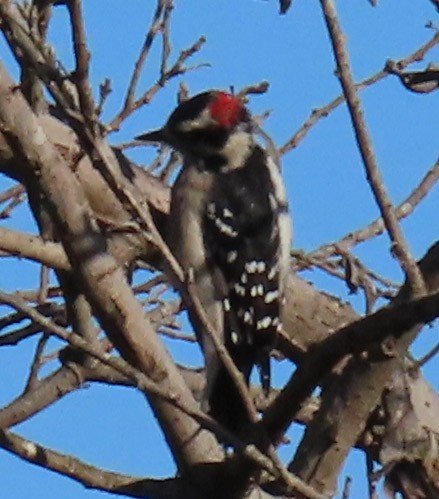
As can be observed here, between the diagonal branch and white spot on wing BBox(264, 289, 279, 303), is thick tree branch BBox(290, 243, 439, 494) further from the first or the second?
white spot on wing BBox(264, 289, 279, 303)

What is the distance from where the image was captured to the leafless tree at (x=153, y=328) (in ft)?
8.49

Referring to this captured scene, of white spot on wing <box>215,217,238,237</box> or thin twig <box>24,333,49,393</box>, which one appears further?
white spot on wing <box>215,217,238,237</box>

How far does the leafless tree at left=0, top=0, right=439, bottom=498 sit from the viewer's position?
2.59 m

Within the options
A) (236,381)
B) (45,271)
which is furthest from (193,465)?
(45,271)

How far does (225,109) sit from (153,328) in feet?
5.43

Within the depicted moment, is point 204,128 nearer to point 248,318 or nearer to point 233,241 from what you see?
point 233,241

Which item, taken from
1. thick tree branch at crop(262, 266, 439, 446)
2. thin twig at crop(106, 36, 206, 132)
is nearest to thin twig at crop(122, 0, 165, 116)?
thin twig at crop(106, 36, 206, 132)

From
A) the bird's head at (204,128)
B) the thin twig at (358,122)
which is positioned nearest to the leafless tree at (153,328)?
the thin twig at (358,122)

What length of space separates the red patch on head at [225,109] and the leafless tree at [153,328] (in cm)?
46

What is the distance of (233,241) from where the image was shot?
14.6 feet

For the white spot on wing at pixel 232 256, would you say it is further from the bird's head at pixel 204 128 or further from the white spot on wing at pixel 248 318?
the bird's head at pixel 204 128

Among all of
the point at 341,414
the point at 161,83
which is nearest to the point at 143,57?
the point at 161,83

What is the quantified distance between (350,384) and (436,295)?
680 mm

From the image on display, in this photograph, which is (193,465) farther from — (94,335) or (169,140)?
(169,140)
